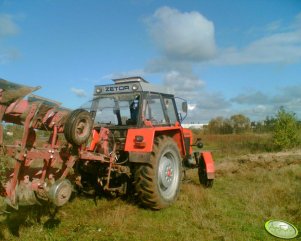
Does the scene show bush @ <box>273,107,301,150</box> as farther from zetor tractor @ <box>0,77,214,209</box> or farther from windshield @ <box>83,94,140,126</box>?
windshield @ <box>83,94,140,126</box>

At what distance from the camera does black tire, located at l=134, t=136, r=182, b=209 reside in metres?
5.77

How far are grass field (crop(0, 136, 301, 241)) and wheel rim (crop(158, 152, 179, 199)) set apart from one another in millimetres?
289

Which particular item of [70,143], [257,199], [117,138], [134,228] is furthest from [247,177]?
[70,143]

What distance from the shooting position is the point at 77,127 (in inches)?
189

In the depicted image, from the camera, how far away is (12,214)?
18.2 feet

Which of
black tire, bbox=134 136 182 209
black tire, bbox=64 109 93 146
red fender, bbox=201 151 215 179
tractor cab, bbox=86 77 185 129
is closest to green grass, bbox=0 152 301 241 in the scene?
black tire, bbox=134 136 182 209

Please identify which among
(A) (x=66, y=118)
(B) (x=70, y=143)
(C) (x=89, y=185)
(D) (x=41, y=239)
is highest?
(A) (x=66, y=118)

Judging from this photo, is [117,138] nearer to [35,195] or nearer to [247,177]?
[35,195]

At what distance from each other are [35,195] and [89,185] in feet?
8.04

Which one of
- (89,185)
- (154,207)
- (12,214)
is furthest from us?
(89,185)

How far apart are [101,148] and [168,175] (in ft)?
4.60

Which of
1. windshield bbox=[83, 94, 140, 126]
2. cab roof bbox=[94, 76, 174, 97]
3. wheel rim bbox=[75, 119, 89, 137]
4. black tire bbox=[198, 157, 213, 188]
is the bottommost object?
black tire bbox=[198, 157, 213, 188]

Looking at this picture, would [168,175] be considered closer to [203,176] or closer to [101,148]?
[101,148]

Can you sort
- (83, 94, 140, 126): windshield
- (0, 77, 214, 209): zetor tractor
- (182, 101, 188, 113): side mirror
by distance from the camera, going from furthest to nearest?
(182, 101, 188, 113): side mirror → (83, 94, 140, 126): windshield → (0, 77, 214, 209): zetor tractor
